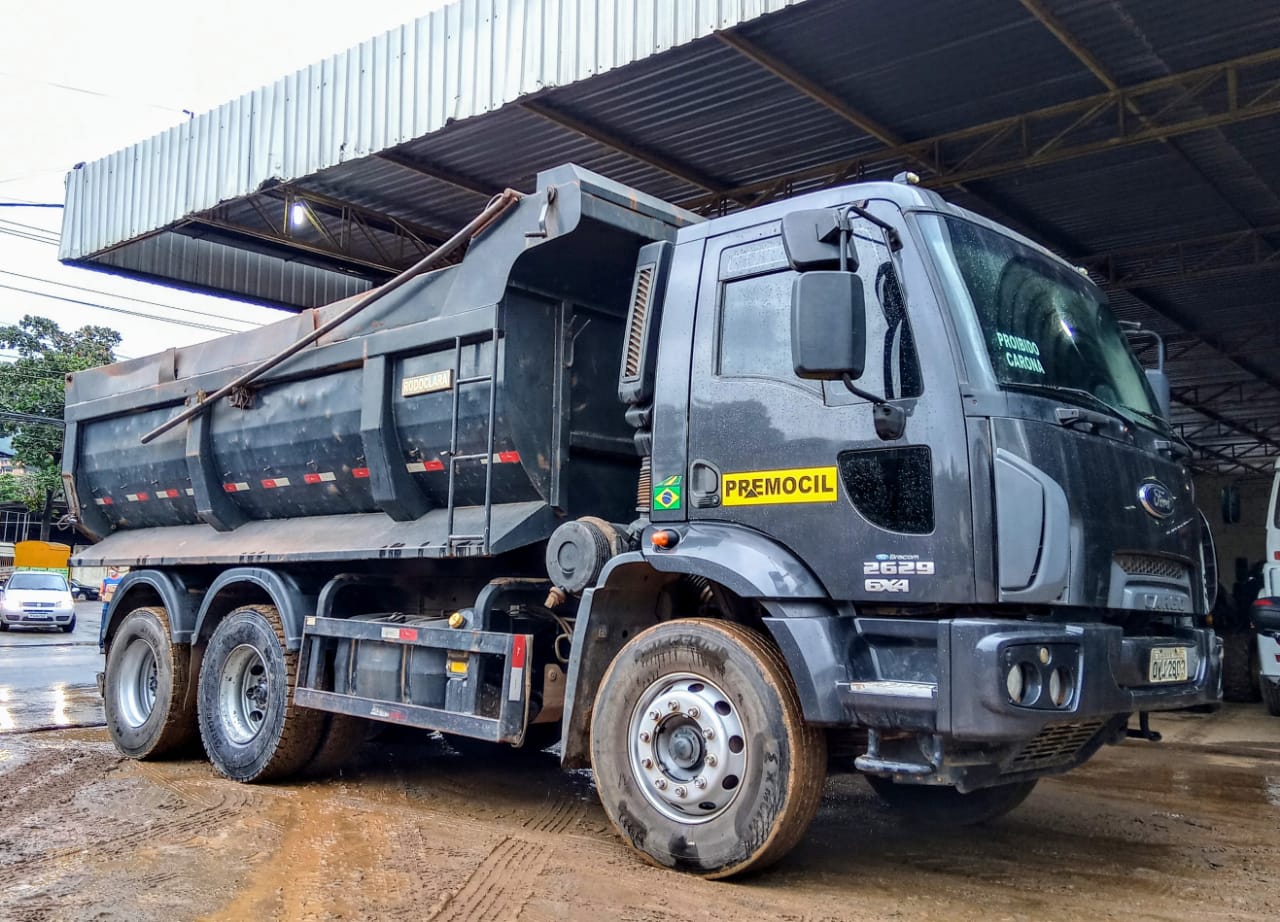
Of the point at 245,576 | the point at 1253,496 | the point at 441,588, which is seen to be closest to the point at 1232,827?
the point at 441,588

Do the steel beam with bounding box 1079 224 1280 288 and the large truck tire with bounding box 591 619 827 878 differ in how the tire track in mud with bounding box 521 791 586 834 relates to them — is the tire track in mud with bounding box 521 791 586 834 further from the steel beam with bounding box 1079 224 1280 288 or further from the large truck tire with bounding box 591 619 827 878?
the steel beam with bounding box 1079 224 1280 288

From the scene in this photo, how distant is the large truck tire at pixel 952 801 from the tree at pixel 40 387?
3652cm

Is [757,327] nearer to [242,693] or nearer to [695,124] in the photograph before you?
[242,693]

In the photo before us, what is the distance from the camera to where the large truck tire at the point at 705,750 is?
450cm

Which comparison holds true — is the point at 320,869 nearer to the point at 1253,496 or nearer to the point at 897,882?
the point at 897,882

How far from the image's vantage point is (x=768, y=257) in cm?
503

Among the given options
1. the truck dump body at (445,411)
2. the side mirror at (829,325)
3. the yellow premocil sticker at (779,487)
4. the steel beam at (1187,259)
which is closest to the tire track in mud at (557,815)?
the truck dump body at (445,411)

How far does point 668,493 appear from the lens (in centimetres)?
515

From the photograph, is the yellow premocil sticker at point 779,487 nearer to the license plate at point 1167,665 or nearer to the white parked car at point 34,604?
the license plate at point 1167,665

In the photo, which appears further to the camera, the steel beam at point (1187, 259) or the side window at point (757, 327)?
the steel beam at point (1187, 259)

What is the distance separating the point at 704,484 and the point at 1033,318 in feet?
5.31

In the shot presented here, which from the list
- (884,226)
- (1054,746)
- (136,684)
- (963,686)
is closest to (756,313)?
(884,226)

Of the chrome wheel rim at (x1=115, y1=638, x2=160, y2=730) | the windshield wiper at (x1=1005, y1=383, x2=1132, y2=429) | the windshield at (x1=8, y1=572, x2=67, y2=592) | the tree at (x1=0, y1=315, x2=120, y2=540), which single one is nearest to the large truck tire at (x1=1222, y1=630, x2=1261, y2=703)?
the windshield wiper at (x1=1005, y1=383, x2=1132, y2=429)

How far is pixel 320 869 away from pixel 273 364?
3586 mm
